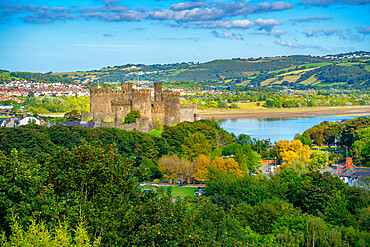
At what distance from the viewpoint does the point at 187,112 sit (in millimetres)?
52438

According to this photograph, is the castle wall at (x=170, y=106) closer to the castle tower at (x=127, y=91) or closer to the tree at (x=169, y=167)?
the castle tower at (x=127, y=91)

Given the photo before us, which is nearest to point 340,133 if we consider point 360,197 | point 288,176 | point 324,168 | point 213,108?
point 324,168

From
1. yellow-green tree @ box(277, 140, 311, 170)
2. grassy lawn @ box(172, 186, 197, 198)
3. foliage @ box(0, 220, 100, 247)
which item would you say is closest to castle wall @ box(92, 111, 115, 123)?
grassy lawn @ box(172, 186, 197, 198)

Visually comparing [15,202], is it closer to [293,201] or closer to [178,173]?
[293,201]

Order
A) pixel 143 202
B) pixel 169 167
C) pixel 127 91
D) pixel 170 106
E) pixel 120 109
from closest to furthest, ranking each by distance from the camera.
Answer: pixel 143 202
pixel 169 167
pixel 120 109
pixel 127 91
pixel 170 106

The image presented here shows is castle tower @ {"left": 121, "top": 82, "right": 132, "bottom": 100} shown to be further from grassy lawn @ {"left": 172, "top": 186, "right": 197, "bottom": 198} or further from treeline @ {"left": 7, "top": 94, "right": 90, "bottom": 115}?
treeline @ {"left": 7, "top": 94, "right": 90, "bottom": 115}

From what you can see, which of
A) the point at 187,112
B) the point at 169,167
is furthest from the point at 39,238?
the point at 187,112

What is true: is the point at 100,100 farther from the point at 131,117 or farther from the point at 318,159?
the point at 318,159

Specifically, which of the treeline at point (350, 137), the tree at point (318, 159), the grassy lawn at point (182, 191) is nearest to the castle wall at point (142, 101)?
the grassy lawn at point (182, 191)

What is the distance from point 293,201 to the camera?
2361 cm

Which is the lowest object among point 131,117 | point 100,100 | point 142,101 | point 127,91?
point 131,117

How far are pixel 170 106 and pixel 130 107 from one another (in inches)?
233

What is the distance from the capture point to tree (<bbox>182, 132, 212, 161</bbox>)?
3728 centimetres

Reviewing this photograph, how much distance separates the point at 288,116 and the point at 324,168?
2816 inches
